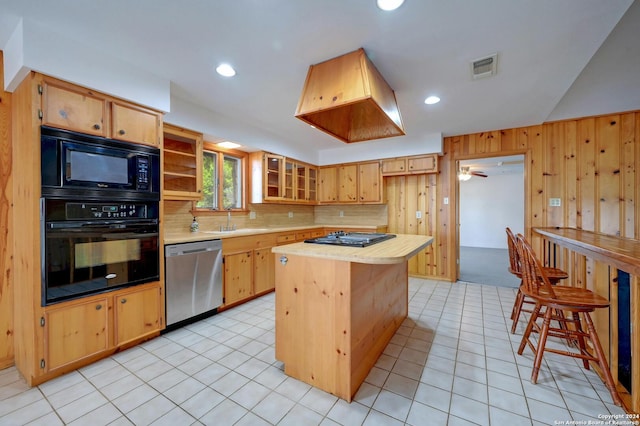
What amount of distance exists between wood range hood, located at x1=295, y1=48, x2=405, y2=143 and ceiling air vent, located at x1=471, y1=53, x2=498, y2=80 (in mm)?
721

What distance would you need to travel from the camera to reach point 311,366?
5.88ft

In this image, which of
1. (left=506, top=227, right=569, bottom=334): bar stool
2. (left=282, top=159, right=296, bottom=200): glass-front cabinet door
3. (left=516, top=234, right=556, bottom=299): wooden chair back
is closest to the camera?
(left=516, top=234, right=556, bottom=299): wooden chair back

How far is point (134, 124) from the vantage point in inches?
88.1

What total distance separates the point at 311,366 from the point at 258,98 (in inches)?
104

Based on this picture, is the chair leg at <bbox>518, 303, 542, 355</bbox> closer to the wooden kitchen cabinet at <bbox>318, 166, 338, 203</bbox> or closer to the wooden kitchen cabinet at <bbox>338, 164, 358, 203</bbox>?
the wooden kitchen cabinet at <bbox>338, 164, 358, 203</bbox>

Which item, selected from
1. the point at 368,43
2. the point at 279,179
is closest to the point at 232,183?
the point at 279,179

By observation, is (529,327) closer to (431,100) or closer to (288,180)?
(431,100)

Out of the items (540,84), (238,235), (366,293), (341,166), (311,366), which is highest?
(540,84)

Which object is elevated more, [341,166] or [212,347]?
[341,166]

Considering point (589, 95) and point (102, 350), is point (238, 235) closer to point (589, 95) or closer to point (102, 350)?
point (102, 350)

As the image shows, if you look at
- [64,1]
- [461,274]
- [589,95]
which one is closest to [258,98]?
[64,1]

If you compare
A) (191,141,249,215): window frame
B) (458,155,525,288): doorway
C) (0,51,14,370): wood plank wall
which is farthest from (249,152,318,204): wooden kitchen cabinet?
(458,155,525,288): doorway

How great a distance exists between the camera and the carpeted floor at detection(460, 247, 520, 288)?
4.40m

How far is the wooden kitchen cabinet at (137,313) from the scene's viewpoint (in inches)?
85.3
